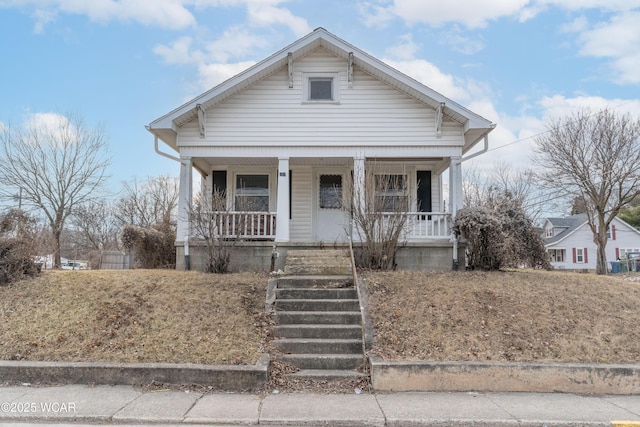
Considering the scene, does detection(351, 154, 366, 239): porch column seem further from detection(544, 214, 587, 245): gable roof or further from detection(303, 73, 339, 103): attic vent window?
detection(544, 214, 587, 245): gable roof

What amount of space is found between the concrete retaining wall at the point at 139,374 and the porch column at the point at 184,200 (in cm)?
534

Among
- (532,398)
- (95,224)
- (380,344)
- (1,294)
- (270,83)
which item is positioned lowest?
(532,398)

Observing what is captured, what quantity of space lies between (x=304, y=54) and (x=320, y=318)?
24.7 ft

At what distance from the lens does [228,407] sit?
505 cm

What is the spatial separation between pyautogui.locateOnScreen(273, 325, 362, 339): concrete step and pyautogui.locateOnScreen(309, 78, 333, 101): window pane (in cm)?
693

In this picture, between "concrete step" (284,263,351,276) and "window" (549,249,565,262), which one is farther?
"window" (549,249,565,262)

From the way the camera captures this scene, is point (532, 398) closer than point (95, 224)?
Yes

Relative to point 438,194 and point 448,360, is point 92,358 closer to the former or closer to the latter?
point 448,360

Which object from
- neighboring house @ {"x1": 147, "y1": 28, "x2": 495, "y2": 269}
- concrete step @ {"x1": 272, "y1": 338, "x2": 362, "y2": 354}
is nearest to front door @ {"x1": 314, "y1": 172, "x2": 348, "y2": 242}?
neighboring house @ {"x1": 147, "y1": 28, "x2": 495, "y2": 269}

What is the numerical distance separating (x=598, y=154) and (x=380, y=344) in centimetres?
2270

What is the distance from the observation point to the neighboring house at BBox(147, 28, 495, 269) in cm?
1108

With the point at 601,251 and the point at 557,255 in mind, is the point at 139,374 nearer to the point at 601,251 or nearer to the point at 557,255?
the point at 601,251

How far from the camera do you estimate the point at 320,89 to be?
468 inches

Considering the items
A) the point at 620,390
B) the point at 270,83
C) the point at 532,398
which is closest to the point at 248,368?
the point at 532,398
